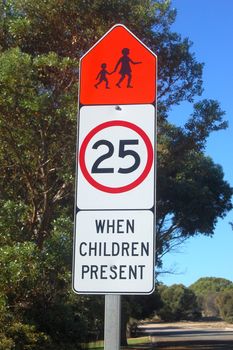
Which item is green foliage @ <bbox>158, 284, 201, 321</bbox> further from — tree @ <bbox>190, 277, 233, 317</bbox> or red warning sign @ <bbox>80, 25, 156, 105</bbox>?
red warning sign @ <bbox>80, 25, 156, 105</bbox>

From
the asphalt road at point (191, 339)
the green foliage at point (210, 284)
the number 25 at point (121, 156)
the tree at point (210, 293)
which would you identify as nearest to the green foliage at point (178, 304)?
the tree at point (210, 293)

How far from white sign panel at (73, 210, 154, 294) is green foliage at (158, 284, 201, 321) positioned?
103m

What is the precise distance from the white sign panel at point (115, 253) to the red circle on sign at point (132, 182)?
13cm

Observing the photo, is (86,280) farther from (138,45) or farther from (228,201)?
(228,201)

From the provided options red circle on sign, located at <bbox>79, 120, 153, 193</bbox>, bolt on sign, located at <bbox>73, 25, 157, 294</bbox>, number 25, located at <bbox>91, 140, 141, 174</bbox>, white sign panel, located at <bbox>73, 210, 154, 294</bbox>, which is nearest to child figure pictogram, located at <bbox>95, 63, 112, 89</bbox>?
bolt on sign, located at <bbox>73, 25, 157, 294</bbox>

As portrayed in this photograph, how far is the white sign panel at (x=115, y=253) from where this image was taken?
3.23 meters

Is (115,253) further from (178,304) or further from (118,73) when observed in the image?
(178,304)

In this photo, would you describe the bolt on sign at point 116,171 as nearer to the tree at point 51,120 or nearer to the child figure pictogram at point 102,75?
the child figure pictogram at point 102,75

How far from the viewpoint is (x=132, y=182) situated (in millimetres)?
3342

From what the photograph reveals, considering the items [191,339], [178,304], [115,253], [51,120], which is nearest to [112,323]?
[115,253]

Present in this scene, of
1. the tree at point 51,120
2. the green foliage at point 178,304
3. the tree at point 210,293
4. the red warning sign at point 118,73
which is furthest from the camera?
the tree at point 210,293

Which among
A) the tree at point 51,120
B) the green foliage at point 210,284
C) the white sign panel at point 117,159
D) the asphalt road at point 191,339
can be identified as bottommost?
the asphalt road at point 191,339

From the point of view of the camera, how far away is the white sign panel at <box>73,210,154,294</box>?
3.23 metres

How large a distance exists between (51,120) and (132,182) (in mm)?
9899
